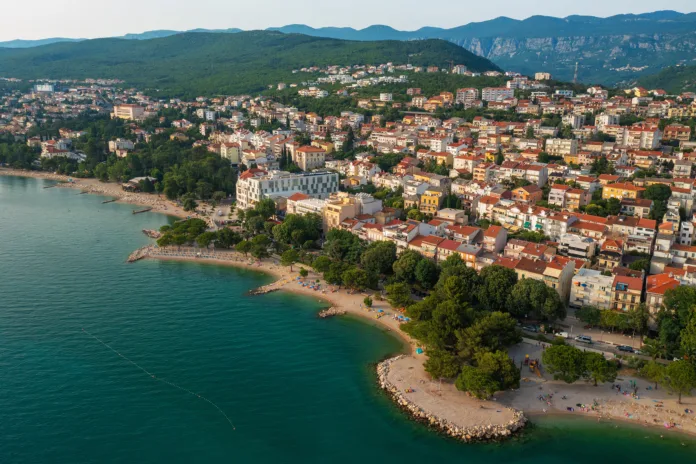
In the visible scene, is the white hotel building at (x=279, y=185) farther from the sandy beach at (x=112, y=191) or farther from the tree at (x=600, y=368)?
the tree at (x=600, y=368)

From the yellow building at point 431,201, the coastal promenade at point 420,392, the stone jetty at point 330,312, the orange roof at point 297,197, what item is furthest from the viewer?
the orange roof at point 297,197

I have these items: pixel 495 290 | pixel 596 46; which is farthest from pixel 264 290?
pixel 596 46

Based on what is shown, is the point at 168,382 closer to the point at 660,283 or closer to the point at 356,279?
the point at 356,279

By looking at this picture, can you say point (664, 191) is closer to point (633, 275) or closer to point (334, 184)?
point (633, 275)

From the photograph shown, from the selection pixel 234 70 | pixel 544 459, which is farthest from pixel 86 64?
pixel 544 459

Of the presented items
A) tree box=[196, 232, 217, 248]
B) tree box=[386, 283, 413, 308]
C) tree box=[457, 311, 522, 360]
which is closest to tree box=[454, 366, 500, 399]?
tree box=[457, 311, 522, 360]

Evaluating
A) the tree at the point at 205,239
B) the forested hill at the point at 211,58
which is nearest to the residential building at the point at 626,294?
the tree at the point at 205,239
